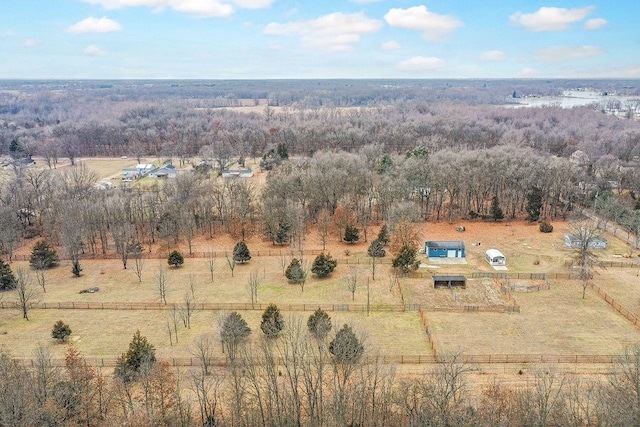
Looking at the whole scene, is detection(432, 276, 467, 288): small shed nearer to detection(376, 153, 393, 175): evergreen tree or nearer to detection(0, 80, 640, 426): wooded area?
detection(0, 80, 640, 426): wooded area

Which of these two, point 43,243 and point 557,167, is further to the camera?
point 557,167

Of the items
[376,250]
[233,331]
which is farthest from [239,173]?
[233,331]

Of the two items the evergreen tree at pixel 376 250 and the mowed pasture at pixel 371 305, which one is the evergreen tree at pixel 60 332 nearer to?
the mowed pasture at pixel 371 305

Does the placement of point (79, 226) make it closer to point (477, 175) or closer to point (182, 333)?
point (182, 333)

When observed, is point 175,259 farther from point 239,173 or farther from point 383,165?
point 239,173

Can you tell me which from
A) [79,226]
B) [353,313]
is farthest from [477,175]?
[79,226]

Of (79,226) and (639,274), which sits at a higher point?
(79,226)
